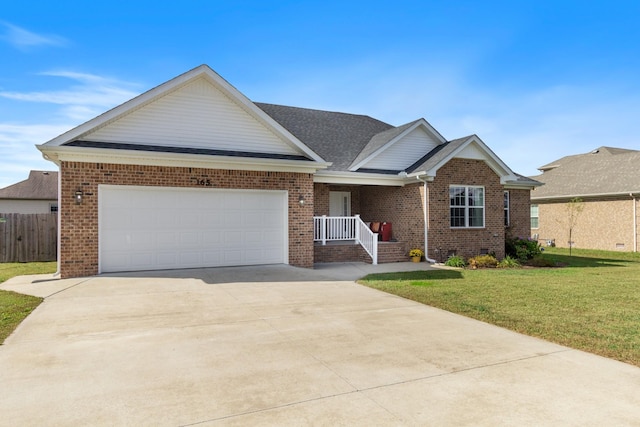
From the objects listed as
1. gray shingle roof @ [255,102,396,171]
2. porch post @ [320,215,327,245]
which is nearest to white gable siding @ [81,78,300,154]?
porch post @ [320,215,327,245]

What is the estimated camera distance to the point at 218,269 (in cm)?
1163

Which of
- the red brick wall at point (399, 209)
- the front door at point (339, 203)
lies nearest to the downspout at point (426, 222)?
the red brick wall at point (399, 209)

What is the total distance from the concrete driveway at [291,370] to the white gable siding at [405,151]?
948 cm

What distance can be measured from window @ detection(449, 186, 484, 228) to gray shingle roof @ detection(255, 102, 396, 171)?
452cm

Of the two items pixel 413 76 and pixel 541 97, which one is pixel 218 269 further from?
pixel 541 97

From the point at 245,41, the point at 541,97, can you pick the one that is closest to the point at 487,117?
the point at 541,97

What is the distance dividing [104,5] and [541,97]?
16.9m

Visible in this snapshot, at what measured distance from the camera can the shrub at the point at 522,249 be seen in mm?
16859

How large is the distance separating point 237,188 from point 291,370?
A: 8477 millimetres

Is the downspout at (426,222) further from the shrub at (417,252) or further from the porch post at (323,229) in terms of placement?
the porch post at (323,229)

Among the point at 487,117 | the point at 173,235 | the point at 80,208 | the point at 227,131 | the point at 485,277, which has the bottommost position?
the point at 485,277

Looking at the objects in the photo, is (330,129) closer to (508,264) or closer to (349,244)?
(349,244)

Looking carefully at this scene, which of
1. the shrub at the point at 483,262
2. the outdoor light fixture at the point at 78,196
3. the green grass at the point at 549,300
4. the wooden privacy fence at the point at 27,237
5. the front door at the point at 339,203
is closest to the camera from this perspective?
the green grass at the point at 549,300

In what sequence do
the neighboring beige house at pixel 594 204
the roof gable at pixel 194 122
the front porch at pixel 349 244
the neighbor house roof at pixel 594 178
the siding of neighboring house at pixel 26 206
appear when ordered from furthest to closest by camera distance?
1. the siding of neighboring house at pixel 26 206
2. the neighbor house roof at pixel 594 178
3. the neighboring beige house at pixel 594 204
4. the front porch at pixel 349 244
5. the roof gable at pixel 194 122
